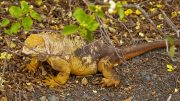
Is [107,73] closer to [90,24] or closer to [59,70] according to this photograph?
[59,70]

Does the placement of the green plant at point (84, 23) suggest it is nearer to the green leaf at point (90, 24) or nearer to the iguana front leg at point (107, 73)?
the green leaf at point (90, 24)

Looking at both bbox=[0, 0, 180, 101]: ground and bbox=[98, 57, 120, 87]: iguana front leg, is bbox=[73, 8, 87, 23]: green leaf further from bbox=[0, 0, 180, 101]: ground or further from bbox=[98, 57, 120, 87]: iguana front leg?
bbox=[98, 57, 120, 87]: iguana front leg

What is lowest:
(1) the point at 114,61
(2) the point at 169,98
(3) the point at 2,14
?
(2) the point at 169,98

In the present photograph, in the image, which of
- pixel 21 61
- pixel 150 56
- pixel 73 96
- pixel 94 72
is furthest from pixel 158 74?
pixel 21 61

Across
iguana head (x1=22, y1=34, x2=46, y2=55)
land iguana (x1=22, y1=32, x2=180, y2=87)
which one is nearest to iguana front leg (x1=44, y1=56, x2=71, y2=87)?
land iguana (x1=22, y1=32, x2=180, y2=87)

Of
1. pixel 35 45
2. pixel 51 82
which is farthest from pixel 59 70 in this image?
pixel 35 45

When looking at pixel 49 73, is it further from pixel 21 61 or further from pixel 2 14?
pixel 2 14

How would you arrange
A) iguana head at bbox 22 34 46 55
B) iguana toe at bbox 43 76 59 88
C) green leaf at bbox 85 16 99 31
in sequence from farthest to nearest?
iguana toe at bbox 43 76 59 88 < iguana head at bbox 22 34 46 55 < green leaf at bbox 85 16 99 31
